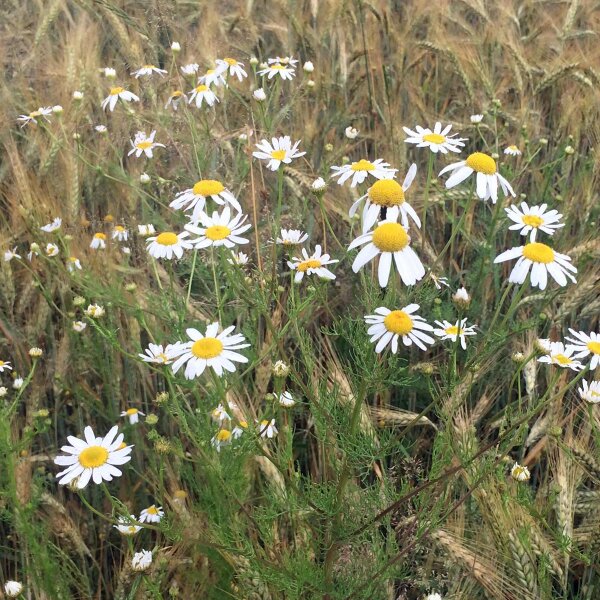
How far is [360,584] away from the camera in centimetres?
148

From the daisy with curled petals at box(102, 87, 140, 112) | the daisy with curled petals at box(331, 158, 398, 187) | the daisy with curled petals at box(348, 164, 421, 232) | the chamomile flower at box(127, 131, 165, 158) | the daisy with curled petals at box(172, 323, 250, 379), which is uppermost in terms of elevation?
the daisy with curled petals at box(102, 87, 140, 112)

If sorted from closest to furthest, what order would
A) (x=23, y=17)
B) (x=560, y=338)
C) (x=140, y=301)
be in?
(x=140, y=301) → (x=560, y=338) → (x=23, y=17)

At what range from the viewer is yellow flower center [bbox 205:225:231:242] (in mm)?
1509

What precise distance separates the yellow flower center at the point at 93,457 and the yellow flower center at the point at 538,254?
1.03 meters

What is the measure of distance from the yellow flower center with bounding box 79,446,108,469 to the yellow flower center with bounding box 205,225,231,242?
55cm

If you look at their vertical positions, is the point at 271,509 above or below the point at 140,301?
below

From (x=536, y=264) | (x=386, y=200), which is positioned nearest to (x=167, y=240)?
(x=386, y=200)

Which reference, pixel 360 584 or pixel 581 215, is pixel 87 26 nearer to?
pixel 581 215

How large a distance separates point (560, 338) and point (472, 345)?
16.4 inches

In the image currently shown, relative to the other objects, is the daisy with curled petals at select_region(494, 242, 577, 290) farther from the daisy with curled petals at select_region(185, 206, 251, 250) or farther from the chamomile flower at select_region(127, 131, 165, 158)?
the chamomile flower at select_region(127, 131, 165, 158)

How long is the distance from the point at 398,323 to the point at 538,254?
372 millimetres

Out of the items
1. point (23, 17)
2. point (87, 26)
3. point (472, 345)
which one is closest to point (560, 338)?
point (472, 345)

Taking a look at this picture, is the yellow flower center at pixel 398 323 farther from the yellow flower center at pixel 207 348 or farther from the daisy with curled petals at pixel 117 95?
the daisy with curled petals at pixel 117 95

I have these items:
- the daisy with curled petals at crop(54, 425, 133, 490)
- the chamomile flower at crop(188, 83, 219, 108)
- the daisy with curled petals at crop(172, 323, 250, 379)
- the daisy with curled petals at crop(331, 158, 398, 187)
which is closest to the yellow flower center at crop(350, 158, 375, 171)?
the daisy with curled petals at crop(331, 158, 398, 187)
